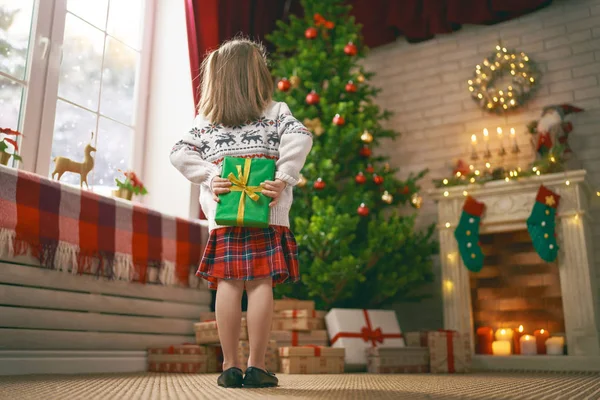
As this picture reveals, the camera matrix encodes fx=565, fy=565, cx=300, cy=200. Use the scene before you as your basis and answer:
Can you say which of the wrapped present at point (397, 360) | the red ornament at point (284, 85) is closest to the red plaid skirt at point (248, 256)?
the wrapped present at point (397, 360)

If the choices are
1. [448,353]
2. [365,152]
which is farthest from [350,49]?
[448,353]

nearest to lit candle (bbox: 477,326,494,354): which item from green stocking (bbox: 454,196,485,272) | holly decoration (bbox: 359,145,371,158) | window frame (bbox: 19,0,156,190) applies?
green stocking (bbox: 454,196,485,272)

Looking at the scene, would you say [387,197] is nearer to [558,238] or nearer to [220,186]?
[558,238]

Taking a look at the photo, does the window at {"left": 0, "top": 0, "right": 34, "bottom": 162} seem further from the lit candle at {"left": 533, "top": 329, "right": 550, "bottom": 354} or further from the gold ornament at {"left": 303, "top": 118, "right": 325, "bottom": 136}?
the lit candle at {"left": 533, "top": 329, "right": 550, "bottom": 354}

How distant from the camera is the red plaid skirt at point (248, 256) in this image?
61.1 inches

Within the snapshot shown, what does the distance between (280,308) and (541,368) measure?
138 centimetres

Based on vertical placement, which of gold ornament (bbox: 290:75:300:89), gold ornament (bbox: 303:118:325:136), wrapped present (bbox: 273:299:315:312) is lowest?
wrapped present (bbox: 273:299:315:312)

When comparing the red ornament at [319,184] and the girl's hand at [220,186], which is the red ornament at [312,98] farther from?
the girl's hand at [220,186]

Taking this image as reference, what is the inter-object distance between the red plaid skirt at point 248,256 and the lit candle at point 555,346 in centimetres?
194

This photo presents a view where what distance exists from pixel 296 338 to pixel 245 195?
4.12 ft

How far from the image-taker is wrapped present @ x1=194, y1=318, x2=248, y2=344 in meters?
2.42

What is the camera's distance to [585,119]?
136 inches

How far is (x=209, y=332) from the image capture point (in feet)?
8.13

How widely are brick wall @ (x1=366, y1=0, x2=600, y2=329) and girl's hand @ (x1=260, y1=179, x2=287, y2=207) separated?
2353mm
